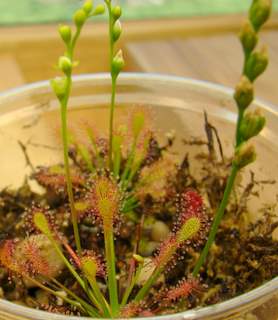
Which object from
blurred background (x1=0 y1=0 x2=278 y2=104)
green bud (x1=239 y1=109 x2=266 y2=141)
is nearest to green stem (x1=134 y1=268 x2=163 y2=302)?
green bud (x1=239 y1=109 x2=266 y2=141)

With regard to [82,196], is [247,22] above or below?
above

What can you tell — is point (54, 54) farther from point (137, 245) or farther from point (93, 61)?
point (137, 245)

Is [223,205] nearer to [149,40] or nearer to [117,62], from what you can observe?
[117,62]

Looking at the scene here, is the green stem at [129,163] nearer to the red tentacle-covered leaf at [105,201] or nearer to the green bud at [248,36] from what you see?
the red tentacle-covered leaf at [105,201]

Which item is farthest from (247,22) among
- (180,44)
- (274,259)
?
(180,44)

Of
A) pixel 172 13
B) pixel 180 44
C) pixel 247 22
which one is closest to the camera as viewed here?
pixel 247 22

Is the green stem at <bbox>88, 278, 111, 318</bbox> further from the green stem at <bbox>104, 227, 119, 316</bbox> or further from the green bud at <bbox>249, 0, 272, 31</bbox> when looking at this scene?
the green bud at <bbox>249, 0, 272, 31</bbox>

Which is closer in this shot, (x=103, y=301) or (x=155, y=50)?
(x=103, y=301)

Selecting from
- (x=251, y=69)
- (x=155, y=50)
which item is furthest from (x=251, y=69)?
(x=155, y=50)
